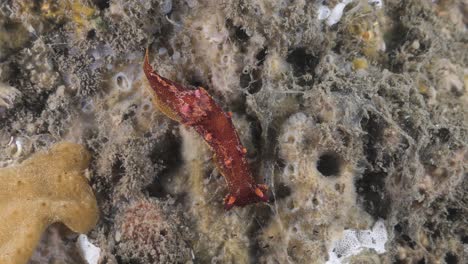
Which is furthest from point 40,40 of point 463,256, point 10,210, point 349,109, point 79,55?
point 463,256

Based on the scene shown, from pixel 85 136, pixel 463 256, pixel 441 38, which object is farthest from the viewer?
pixel 441 38

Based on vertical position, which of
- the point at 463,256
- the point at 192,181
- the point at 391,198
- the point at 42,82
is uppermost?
the point at 42,82

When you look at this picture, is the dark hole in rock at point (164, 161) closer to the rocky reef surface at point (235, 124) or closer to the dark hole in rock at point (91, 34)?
the rocky reef surface at point (235, 124)

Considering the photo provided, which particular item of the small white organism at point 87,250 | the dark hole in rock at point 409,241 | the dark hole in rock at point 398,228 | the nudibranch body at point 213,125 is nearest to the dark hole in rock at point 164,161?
the nudibranch body at point 213,125

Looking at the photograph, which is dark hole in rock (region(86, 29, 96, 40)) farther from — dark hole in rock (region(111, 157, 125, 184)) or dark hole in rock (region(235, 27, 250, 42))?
dark hole in rock (region(235, 27, 250, 42))

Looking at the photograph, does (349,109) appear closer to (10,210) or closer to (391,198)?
Answer: (391,198)
